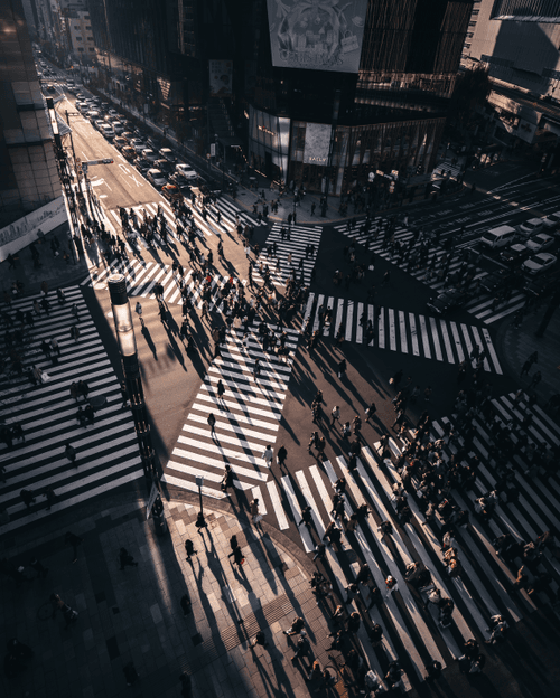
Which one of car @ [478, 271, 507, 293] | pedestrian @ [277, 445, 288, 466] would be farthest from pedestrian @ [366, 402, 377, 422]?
car @ [478, 271, 507, 293]

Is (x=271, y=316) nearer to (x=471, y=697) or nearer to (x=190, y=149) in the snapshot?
(x=471, y=697)

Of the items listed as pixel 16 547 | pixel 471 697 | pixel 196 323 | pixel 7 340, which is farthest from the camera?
pixel 196 323

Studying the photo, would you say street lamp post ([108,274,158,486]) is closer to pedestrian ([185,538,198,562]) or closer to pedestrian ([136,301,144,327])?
pedestrian ([185,538,198,562])

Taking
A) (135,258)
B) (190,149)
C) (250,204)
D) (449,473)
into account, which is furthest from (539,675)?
(190,149)

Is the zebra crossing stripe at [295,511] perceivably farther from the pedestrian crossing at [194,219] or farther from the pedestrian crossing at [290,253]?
the pedestrian crossing at [194,219]

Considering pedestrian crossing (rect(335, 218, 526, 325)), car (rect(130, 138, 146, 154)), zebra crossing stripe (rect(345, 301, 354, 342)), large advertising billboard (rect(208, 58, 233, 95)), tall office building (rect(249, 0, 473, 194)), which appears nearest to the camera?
zebra crossing stripe (rect(345, 301, 354, 342))

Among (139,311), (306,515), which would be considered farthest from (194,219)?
(306,515)
